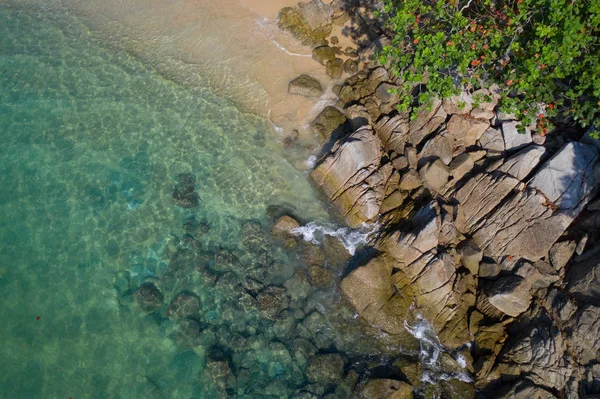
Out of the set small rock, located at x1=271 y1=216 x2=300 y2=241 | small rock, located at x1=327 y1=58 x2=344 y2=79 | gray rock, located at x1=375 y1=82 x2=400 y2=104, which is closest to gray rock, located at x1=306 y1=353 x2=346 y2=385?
small rock, located at x1=271 y1=216 x2=300 y2=241

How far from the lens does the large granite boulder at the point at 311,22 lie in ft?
90.2

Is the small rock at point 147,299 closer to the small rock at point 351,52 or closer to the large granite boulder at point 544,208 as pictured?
the large granite boulder at point 544,208

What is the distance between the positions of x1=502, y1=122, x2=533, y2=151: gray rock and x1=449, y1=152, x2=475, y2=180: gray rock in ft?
6.17

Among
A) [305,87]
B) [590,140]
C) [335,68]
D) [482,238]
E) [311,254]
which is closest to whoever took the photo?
[590,140]

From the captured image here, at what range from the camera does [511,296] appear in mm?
18938

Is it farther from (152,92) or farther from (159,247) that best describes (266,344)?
(152,92)

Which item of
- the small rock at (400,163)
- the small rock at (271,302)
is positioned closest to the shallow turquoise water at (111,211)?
the small rock at (271,302)

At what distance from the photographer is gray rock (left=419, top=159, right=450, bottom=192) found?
21672 millimetres

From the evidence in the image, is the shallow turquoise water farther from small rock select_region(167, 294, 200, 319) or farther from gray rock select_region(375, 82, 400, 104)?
gray rock select_region(375, 82, 400, 104)

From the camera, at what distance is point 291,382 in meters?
18.8

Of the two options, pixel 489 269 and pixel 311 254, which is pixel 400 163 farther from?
pixel 489 269

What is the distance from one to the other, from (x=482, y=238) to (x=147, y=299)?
14.9m

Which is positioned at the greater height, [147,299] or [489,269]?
[489,269]

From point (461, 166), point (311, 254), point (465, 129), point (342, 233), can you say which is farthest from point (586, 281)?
point (311, 254)
